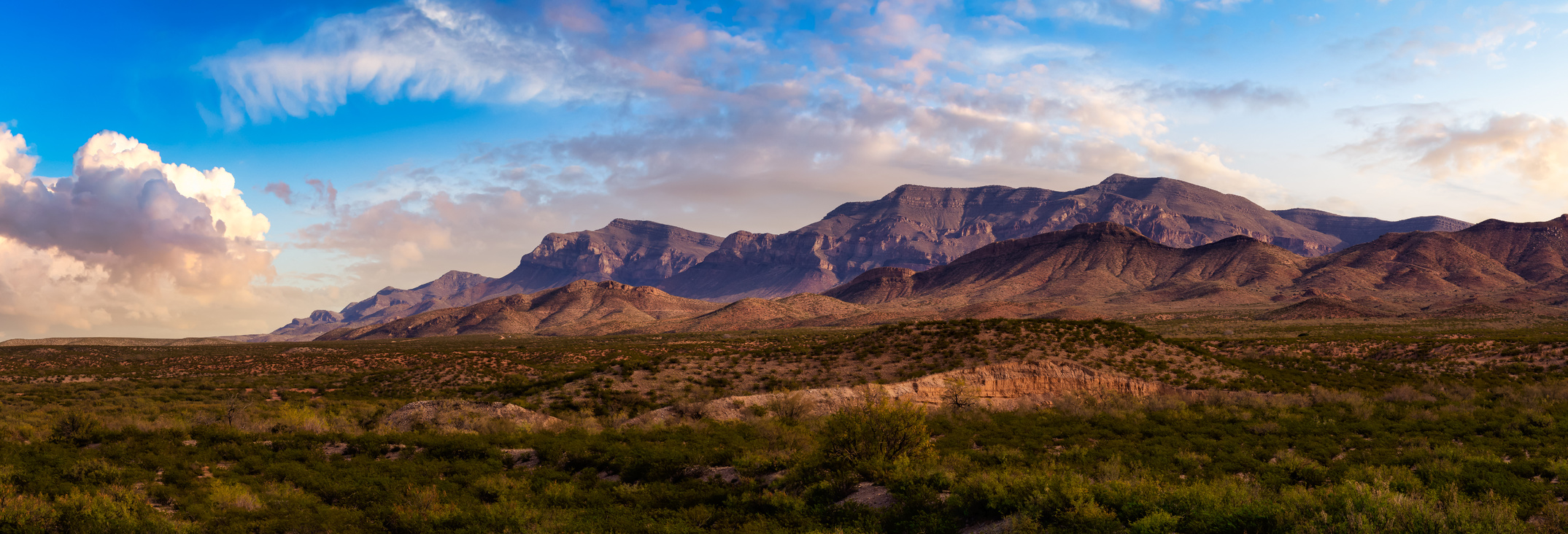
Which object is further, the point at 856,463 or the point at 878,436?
the point at 878,436

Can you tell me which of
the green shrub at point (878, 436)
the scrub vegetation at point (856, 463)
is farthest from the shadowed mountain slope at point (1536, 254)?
the green shrub at point (878, 436)

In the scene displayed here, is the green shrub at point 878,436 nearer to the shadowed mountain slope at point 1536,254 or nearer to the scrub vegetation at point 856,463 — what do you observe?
the scrub vegetation at point 856,463

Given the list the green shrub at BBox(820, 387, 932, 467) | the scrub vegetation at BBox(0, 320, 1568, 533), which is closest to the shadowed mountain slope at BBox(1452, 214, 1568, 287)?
the scrub vegetation at BBox(0, 320, 1568, 533)

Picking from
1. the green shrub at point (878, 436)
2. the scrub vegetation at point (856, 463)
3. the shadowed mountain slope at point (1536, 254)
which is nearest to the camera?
the scrub vegetation at point (856, 463)

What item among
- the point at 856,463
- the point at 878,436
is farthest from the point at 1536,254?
the point at 856,463

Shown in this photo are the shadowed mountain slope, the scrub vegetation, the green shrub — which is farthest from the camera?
the shadowed mountain slope

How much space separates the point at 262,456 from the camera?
1784 cm

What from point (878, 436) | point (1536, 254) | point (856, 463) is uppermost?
point (1536, 254)

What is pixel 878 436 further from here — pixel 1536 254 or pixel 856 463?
pixel 1536 254

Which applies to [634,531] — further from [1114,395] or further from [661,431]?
[1114,395]

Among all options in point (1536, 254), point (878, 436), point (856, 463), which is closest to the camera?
point (856, 463)

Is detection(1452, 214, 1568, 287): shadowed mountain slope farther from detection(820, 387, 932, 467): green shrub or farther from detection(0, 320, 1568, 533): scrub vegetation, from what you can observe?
detection(820, 387, 932, 467): green shrub

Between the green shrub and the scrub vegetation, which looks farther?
the green shrub

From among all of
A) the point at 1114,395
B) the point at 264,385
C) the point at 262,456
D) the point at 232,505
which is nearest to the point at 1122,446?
the point at 1114,395
